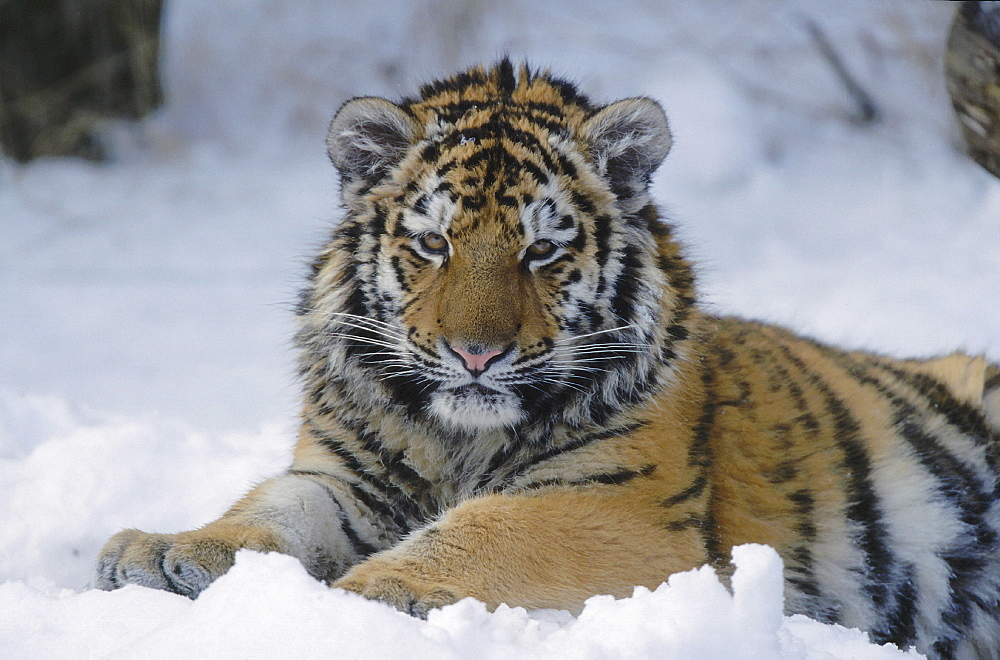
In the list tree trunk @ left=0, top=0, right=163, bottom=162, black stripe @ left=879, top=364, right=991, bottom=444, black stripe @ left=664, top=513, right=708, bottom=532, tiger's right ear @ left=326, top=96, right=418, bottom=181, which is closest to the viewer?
black stripe @ left=664, top=513, right=708, bottom=532

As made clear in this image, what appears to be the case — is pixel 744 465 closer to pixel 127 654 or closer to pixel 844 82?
pixel 127 654

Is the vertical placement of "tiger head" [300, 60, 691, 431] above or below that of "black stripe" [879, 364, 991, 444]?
above

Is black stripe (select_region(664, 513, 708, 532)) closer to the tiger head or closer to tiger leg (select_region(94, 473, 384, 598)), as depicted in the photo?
the tiger head

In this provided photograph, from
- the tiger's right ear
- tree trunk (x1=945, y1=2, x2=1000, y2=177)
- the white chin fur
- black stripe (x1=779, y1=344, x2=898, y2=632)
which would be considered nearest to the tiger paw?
the white chin fur

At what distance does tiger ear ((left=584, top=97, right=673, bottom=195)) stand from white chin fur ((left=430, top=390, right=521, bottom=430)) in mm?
519

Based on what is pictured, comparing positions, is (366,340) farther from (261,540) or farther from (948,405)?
(948,405)

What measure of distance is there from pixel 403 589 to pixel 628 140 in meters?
1.04

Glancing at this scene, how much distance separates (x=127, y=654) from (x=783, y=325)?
7.07 feet

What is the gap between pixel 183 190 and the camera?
259 inches

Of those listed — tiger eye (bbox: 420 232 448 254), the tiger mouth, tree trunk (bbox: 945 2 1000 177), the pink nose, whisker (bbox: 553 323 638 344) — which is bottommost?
the tiger mouth

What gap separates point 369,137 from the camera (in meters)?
2.24

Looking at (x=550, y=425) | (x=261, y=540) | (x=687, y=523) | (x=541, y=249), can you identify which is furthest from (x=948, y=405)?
(x=261, y=540)

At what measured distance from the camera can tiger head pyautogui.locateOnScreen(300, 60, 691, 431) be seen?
6.70ft

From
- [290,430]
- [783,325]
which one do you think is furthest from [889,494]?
[290,430]
